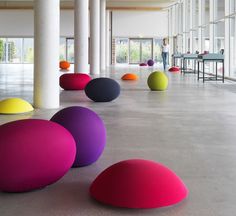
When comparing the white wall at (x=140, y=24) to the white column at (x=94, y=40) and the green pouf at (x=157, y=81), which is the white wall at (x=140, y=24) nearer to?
the white column at (x=94, y=40)

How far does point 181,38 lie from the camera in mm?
36812

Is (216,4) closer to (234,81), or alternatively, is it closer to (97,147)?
(234,81)

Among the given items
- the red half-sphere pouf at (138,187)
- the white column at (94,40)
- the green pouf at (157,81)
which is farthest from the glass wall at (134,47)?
the red half-sphere pouf at (138,187)

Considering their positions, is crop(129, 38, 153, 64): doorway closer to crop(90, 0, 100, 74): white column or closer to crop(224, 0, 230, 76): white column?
crop(90, 0, 100, 74): white column

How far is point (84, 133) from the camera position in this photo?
16.3 ft

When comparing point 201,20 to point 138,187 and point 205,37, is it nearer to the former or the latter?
point 205,37

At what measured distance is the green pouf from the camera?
1509 cm

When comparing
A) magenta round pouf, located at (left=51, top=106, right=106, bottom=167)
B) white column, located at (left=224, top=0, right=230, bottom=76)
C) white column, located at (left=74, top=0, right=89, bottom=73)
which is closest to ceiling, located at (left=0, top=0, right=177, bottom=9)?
white column, located at (left=224, top=0, right=230, bottom=76)

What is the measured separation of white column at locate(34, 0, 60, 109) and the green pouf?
559 cm

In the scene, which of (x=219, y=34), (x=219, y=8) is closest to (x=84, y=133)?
(x=219, y=8)

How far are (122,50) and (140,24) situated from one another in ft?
14.3

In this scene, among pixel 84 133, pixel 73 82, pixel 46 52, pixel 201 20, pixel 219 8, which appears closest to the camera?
pixel 84 133

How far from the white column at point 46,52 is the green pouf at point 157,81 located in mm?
5590

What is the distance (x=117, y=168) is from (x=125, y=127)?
3831 millimetres
